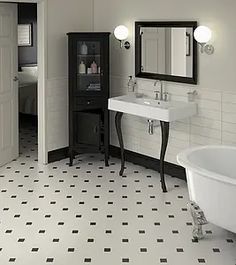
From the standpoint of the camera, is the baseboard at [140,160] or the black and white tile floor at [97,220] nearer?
the black and white tile floor at [97,220]

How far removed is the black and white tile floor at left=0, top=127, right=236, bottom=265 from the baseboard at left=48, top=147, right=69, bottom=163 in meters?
0.18

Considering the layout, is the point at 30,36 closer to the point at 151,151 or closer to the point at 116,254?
the point at 151,151

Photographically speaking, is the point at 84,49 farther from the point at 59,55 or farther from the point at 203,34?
the point at 203,34

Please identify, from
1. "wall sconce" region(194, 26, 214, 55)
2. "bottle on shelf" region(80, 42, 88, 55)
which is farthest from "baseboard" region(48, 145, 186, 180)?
"wall sconce" region(194, 26, 214, 55)

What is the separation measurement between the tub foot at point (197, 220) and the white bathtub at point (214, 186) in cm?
3

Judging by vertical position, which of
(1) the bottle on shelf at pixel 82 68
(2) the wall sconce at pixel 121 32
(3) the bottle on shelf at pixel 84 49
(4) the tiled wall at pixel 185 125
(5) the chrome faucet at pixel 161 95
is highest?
(2) the wall sconce at pixel 121 32

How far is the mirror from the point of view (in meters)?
5.59

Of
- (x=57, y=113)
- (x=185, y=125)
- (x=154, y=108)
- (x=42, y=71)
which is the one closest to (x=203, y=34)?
(x=154, y=108)

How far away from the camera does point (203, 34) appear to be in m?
5.25

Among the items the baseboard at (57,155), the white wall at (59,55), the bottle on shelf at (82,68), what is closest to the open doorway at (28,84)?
the baseboard at (57,155)

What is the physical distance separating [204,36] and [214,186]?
188cm

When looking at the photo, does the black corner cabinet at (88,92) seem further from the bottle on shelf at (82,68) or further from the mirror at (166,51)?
the mirror at (166,51)

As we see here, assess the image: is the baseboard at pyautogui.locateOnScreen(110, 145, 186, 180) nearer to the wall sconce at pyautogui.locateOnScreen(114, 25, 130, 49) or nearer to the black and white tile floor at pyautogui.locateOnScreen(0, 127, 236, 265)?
the black and white tile floor at pyautogui.locateOnScreen(0, 127, 236, 265)

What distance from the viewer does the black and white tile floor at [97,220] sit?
13.1 ft
